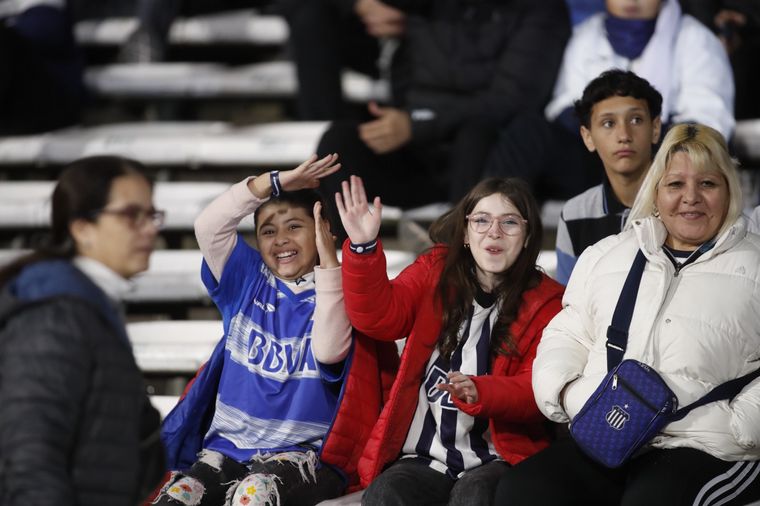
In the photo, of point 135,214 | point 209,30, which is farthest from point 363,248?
point 209,30

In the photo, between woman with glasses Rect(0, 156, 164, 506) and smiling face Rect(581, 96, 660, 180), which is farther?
smiling face Rect(581, 96, 660, 180)

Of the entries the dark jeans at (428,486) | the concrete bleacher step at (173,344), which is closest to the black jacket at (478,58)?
the concrete bleacher step at (173,344)

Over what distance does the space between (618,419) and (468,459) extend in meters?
0.41

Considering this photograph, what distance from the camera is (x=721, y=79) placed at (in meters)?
3.93

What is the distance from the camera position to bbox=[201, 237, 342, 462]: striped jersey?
2.97 metres

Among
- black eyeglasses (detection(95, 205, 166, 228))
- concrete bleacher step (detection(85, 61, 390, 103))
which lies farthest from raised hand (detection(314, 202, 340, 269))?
concrete bleacher step (detection(85, 61, 390, 103))

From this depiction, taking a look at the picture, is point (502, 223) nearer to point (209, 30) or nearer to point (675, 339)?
point (675, 339)

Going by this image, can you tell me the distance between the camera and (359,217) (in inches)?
111

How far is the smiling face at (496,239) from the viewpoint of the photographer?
2.94 meters

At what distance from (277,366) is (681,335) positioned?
0.96m

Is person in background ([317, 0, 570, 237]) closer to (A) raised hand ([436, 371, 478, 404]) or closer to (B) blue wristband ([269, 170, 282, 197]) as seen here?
(B) blue wristband ([269, 170, 282, 197])

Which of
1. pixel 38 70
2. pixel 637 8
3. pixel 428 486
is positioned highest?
pixel 637 8

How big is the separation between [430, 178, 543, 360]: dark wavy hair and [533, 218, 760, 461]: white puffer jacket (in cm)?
13

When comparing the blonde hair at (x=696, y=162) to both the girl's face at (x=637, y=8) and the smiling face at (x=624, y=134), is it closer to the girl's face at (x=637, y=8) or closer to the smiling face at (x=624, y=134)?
the smiling face at (x=624, y=134)
